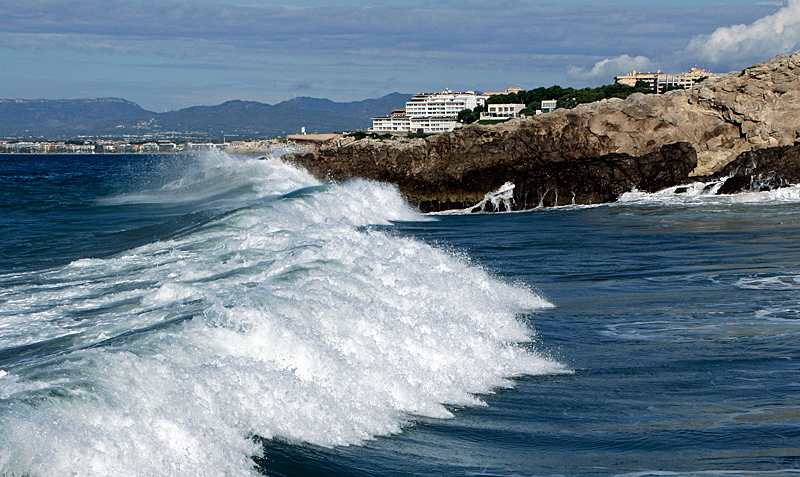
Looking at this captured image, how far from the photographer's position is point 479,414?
5754 mm

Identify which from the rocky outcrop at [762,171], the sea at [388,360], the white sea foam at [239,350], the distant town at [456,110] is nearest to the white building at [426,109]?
the distant town at [456,110]

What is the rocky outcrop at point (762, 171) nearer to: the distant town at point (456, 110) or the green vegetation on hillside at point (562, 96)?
the distant town at point (456, 110)

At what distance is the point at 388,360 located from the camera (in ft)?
20.9

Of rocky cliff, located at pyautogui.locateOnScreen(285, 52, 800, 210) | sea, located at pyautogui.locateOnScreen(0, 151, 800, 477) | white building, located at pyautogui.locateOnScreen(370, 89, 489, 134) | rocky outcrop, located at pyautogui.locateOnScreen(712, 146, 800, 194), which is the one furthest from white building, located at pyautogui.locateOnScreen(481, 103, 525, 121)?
sea, located at pyautogui.locateOnScreen(0, 151, 800, 477)

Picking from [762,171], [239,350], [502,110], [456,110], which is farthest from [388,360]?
[456,110]

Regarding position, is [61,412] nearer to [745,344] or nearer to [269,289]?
[269,289]

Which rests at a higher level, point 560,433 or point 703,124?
point 703,124

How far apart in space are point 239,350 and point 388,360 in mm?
1287

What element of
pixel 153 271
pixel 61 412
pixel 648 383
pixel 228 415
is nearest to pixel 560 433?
pixel 648 383

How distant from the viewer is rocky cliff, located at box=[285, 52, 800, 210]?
91.5 feet

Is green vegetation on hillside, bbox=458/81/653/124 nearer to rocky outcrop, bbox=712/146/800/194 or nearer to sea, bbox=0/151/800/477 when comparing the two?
rocky outcrop, bbox=712/146/800/194

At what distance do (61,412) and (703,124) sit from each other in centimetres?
3151

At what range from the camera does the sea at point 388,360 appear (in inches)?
177

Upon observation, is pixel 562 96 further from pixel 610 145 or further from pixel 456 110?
pixel 456 110
